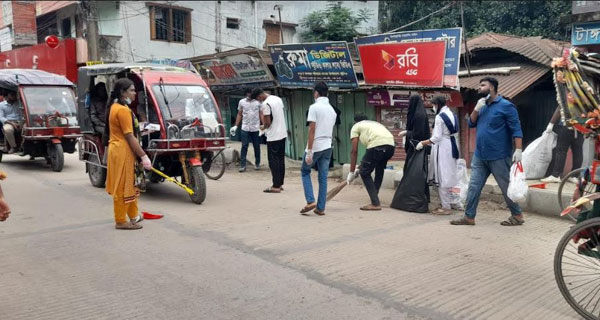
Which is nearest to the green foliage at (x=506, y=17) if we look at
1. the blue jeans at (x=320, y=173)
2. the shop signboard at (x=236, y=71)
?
the shop signboard at (x=236, y=71)

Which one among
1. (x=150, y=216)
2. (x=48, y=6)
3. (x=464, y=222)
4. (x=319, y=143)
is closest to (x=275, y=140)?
(x=319, y=143)

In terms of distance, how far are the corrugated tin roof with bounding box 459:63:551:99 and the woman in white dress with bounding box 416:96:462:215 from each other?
175 cm

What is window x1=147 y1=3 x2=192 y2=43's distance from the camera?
2092 centimetres

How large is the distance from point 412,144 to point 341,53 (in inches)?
148

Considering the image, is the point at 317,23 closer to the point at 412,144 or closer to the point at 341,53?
the point at 341,53

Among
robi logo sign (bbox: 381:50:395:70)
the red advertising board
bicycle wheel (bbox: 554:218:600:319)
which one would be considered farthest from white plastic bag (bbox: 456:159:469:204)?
bicycle wheel (bbox: 554:218:600:319)

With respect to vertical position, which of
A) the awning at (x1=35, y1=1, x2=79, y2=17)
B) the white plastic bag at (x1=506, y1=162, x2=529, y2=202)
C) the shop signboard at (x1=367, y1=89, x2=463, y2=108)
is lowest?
the white plastic bag at (x1=506, y1=162, x2=529, y2=202)

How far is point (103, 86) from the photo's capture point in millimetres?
8875

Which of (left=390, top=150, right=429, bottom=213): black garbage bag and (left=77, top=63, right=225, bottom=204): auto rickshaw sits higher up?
(left=77, top=63, right=225, bottom=204): auto rickshaw

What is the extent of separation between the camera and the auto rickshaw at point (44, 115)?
36.1 feet

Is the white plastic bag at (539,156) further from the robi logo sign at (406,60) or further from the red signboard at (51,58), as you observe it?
the red signboard at (51,58)

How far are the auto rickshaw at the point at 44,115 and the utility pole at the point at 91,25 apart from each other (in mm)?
8573

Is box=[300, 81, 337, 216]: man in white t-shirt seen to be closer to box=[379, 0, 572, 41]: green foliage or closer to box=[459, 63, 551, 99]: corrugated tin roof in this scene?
box=[459, 63, 551, 99]: corrugated tin roof

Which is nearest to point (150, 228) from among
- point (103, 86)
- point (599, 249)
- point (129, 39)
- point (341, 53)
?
point (103, 86)
